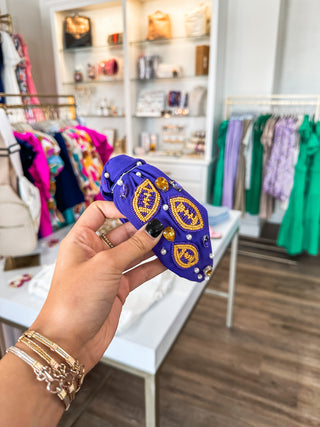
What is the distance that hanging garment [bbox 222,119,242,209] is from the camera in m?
2.56

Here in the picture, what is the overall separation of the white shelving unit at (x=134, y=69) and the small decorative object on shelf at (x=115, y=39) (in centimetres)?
6

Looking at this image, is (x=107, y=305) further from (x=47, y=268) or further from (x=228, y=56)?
(x=228, y=56)

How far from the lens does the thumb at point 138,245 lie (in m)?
0.44

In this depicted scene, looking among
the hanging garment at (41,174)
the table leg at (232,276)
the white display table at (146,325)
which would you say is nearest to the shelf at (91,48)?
the hanging garment at (41,174)

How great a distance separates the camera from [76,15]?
2982 millimetres

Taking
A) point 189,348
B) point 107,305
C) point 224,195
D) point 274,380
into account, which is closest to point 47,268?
point 107,305

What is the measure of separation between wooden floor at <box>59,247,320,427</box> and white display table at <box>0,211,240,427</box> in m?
0.17

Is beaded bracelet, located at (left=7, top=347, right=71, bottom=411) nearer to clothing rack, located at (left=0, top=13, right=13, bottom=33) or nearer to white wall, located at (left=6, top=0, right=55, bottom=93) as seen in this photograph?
clothing rack, located at (left=0, top=13, right=13, bottom=33)

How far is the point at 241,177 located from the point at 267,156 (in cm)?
27

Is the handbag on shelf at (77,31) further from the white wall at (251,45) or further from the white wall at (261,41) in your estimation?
the white wall at (251,45)

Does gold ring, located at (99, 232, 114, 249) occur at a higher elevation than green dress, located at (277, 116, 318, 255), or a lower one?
higher

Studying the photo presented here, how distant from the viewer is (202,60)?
8.76 ft

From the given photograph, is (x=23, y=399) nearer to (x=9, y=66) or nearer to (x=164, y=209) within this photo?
(x=164, y=209)

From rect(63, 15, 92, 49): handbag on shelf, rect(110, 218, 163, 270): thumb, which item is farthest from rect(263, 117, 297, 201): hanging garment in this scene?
rect(110, 218, 163, 270): thumb
